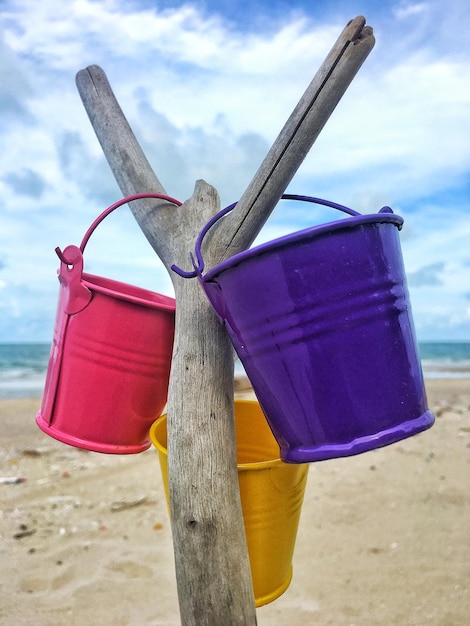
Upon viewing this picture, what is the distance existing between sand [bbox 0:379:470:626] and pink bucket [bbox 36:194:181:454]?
1.02 metres

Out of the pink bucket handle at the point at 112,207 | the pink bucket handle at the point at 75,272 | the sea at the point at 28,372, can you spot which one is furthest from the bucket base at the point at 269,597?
the sea at the point at 28,372

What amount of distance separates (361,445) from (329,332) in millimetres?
271

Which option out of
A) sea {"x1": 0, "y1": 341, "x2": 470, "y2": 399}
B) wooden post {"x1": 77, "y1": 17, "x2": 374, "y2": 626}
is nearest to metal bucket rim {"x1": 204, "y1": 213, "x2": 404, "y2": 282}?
wooden post {"x1": 77, "y1": 17, "x2": 374, "y2": 626}

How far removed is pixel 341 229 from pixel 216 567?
2.87 ft

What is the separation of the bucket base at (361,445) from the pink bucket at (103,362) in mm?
582

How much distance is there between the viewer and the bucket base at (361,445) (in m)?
1.31

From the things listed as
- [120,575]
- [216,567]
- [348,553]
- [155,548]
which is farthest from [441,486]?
[216,567]

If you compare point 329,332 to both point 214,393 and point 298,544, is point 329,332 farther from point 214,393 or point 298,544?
point 298,544

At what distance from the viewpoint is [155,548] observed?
2.82 metres

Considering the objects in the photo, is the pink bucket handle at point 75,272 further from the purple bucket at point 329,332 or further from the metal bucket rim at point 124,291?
the purple bucket at point 329,332

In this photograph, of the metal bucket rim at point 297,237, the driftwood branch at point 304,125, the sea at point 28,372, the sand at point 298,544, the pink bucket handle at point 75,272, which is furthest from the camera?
the sea at point 28,372

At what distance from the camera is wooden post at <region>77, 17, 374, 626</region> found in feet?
4.62

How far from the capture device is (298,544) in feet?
9.46

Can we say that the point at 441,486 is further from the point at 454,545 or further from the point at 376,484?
the point at 454,545
